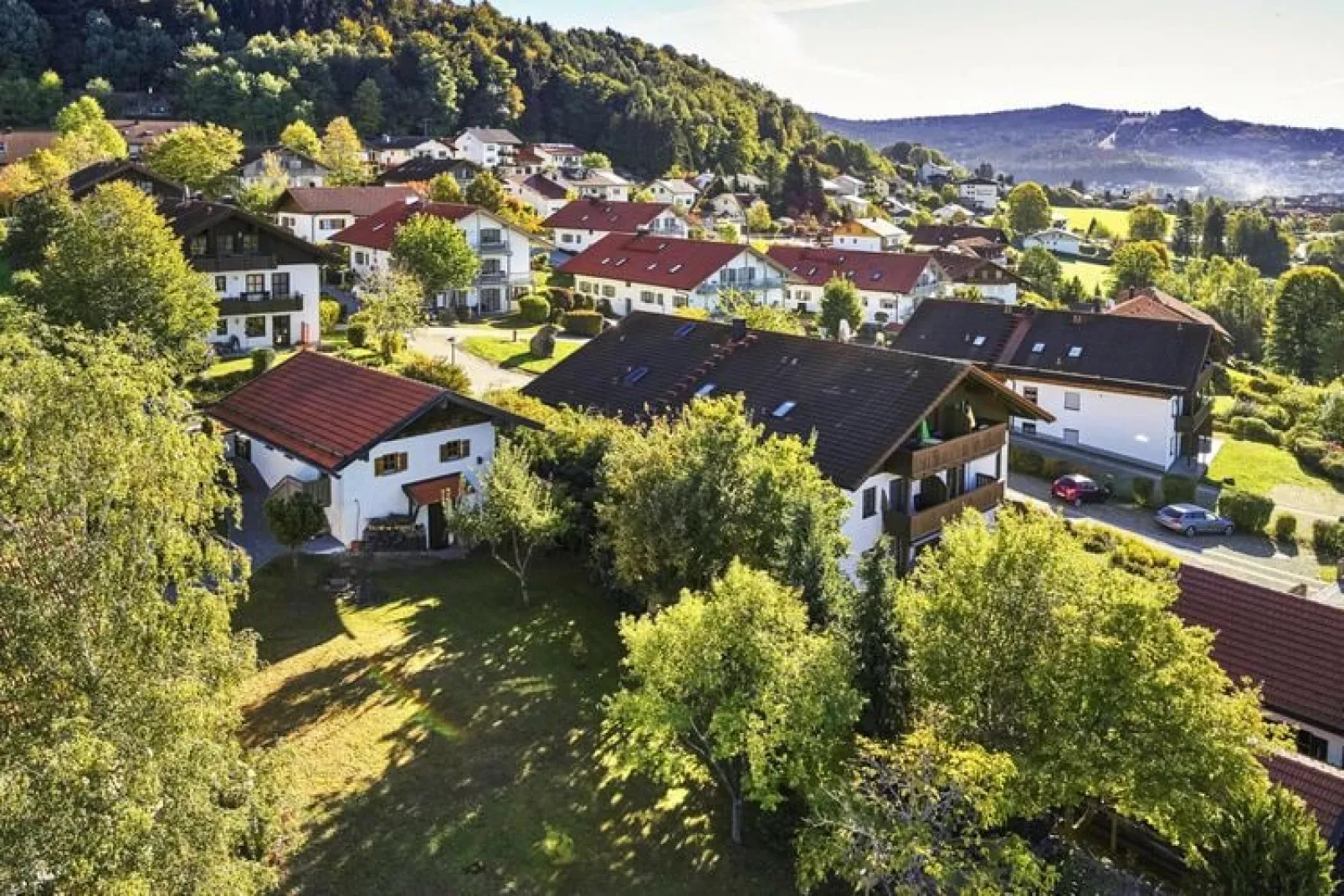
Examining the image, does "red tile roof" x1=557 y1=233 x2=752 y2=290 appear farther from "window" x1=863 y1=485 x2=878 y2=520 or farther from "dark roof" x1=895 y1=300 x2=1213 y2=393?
"window" x1=863 y1=485 x2=878 y2=520

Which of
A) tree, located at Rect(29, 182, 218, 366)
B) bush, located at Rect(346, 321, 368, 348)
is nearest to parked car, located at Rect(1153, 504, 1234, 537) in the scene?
bush, located at Rect(346, 321, 368, 348)

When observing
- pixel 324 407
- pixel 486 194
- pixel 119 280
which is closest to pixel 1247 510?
pixel 324 407

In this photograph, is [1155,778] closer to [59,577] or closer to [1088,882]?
[1088,882]

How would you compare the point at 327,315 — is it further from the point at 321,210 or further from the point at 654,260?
the point at 321,210

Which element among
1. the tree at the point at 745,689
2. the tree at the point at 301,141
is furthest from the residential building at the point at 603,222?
the tree at the point at 745,689

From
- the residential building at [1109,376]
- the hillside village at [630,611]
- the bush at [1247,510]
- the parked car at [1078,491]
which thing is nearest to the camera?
the hillside village at [630,611]

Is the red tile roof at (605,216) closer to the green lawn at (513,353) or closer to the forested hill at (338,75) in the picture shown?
the green lawn at (513,353)
